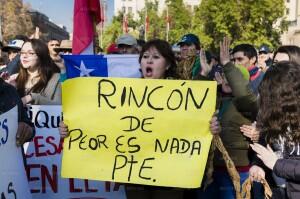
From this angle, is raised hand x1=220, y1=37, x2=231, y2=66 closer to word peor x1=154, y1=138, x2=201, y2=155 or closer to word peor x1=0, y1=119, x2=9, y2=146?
word peor x1=154, y1=138, x2=201, y2=155

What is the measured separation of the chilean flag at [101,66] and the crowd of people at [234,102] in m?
0.27

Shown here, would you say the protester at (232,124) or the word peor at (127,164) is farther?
the protester at (232,124)

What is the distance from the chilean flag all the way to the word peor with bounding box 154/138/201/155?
1.34m

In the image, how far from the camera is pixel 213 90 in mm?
3588

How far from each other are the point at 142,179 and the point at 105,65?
1513 millimetres

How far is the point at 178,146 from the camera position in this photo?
3.62 m

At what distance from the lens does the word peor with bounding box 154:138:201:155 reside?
141 inches

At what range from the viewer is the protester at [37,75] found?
4.86m

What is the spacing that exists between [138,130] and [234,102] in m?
1.12

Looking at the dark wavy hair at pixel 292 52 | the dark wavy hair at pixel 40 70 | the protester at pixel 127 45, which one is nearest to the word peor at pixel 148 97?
the dark wavy hair at pixel 292 52

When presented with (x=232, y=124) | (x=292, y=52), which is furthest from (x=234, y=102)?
(x=292, y=52)

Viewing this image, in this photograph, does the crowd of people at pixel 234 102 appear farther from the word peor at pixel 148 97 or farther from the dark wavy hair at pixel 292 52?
the word peor at pixel 148 97

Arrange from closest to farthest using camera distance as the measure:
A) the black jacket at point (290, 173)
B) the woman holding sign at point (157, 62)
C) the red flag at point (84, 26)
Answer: the black jacket at point (290, 173)
the woman holding sign at point (157, 62)
the red flag at point (84, 26)

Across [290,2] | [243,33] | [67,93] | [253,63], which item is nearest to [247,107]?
[67,93]
